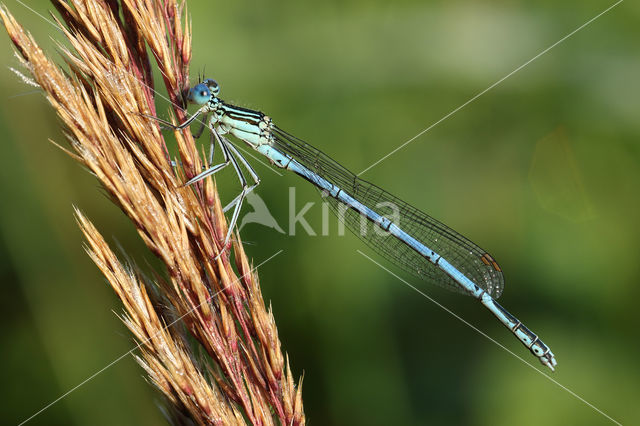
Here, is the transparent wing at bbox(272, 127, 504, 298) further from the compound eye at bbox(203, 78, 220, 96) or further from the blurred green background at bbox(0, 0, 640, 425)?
the compound eye at bbox(203, 78, 220, 96)

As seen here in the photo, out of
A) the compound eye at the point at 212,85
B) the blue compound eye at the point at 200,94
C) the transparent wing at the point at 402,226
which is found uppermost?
the compound eye at the point at 212,85

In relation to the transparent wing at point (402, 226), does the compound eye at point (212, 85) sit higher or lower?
higher

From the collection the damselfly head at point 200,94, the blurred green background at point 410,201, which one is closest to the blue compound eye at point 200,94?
the damselfly head at point 200,94

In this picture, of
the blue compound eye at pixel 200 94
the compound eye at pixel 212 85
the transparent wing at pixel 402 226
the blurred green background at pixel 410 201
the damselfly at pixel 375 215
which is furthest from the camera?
the transparent wing at pixel 402 226

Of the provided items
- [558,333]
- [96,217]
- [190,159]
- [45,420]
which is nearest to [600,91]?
[558,333]

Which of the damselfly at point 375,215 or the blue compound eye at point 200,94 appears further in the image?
the damselfly at point 375,215

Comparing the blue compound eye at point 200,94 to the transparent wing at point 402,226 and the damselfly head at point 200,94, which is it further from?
the transparent wing at point 402,226

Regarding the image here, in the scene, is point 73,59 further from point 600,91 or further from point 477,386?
point 600,91

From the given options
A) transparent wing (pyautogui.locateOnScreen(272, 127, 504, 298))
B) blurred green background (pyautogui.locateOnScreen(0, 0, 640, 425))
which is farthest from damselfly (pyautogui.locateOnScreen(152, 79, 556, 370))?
blurred green background (pyautogui.locateOnScreen(0, 0, 640, 425))
